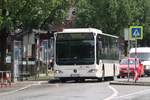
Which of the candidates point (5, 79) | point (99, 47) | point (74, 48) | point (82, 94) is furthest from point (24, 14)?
point (82, 94)

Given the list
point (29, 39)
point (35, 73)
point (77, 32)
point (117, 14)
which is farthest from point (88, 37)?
point (117, 14)

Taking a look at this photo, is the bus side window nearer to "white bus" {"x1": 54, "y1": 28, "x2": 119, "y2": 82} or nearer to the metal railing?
"white bus" {"x1": 54, "y1": 28, "x2": 119, "y2": 82}

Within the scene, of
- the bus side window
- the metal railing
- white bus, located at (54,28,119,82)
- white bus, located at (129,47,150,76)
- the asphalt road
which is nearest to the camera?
the asphalt road

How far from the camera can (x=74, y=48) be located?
36.2m

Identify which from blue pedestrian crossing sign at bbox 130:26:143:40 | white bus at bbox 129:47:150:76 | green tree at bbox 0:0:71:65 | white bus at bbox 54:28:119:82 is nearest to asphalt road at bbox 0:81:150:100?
blue pedestrian crossing sign at bbox 130:26:143:40

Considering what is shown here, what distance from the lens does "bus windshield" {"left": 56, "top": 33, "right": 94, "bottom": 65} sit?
35938 mm

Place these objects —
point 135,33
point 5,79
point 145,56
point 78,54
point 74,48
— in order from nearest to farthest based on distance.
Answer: point 5,79 → point 135,33 → point 78,54 → point 74,48 → point 145,56

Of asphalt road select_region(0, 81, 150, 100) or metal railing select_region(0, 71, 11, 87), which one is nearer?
asphalt road select_region(0, 81, 150, 100)

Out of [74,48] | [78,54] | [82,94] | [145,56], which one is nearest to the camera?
[82,94]

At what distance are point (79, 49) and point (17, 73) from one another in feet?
20.5

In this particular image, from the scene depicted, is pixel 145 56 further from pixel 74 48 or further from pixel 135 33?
pixel 135 33

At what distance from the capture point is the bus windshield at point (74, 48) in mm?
35938

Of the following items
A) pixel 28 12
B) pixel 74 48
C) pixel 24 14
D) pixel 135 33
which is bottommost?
pixel 74 48

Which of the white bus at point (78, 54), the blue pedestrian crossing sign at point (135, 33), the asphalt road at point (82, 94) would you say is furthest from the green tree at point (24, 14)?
the asphalt road at point (82, 94)
